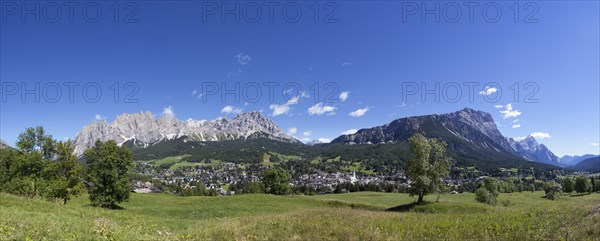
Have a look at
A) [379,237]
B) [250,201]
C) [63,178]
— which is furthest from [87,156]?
[379,237]

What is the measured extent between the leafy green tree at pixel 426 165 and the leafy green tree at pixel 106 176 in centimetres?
4114

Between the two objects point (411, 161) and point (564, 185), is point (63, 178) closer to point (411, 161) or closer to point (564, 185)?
point (411, 161)

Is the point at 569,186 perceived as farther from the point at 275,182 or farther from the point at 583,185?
the point at 275,182

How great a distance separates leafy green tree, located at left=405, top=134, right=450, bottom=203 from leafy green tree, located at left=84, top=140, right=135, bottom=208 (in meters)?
41.1

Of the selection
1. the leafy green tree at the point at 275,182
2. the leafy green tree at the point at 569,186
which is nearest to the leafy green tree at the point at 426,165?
the leafy green tree at the point at 275,182

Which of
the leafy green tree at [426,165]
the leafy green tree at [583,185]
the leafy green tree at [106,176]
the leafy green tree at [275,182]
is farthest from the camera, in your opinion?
the leafy green tree at [583,185]

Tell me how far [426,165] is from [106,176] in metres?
45.2

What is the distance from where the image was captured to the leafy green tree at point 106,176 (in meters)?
42.8

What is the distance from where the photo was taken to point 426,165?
4441 cm

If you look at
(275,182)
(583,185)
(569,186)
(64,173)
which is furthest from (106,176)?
(569,186)

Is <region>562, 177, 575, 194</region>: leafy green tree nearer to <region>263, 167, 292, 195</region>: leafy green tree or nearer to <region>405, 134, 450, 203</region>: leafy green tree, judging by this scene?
<region>263, 167, 292, 195</region>: leafy green tree

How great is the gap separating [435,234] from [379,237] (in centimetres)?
303

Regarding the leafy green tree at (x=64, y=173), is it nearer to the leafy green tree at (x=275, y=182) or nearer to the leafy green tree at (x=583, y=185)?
the leafy green tree at (x=275, y=182)

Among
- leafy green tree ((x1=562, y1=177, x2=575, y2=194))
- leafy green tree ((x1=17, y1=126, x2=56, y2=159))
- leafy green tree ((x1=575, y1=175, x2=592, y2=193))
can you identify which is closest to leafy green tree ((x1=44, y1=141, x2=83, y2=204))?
leafy green tree ((x1=17, y1=126, x2=56, y2=159))
